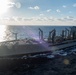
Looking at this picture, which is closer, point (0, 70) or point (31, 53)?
point (0, 70)

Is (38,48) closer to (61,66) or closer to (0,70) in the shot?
(61,66)

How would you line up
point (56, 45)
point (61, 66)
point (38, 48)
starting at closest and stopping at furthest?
point (61, 66)
point (38, 48)
point (56, 45)

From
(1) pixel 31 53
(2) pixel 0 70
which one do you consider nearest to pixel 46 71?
(2) pixel 0 70

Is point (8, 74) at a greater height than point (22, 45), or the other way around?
point (22, 45)

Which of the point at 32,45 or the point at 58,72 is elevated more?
the point at 32,45

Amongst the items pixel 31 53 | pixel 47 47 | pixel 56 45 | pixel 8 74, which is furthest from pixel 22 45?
pixel 8 74

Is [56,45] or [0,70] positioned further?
[56,45]

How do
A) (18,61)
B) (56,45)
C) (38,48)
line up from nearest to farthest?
1. (18,61)
2. (38,48)
3. (56,45)

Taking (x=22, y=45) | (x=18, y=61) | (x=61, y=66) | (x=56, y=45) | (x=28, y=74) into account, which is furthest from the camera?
(x=56, y=45)

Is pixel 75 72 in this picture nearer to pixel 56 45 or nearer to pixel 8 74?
pixel 8 74
